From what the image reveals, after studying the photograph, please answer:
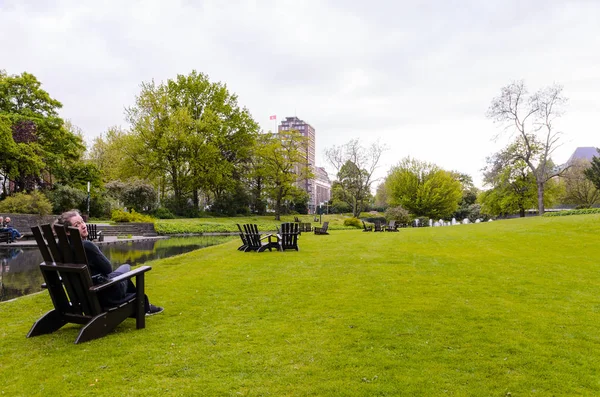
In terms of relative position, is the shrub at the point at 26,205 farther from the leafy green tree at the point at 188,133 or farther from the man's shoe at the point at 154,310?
the man's shoe at the point at 154,310

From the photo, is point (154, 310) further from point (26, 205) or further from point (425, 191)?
point (425, 191)

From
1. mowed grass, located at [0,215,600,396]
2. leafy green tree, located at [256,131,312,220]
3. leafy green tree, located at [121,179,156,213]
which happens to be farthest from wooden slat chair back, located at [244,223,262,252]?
leafy green tree, located at [256,131,312,220]

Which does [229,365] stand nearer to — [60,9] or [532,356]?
[532,356]

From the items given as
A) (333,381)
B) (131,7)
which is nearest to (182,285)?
(333,381)

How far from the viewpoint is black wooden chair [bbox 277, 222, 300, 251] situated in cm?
1191

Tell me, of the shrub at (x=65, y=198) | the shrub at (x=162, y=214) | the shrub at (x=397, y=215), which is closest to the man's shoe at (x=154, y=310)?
the shrub at (x=65, y=198)

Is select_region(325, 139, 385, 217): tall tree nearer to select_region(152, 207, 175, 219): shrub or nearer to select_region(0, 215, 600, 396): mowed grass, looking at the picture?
select_region(152, 207, 175, 219): shrub

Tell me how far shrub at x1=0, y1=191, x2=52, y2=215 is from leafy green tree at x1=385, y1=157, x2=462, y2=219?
35.3 m

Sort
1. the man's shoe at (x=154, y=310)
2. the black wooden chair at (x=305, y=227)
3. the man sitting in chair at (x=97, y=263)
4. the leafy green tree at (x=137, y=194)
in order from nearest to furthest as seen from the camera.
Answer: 1. the man sitting in chair at (x=97, y=263)
2. the man's shoe at (x=154, y=310)
3. the black wooden chair at (x=305, y=227)
4. the leafy green tree at (x=137, y=194)

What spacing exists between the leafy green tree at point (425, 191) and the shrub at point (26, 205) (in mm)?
35289

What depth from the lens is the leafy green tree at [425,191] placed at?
43031 millimetres

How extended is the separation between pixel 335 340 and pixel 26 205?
79.0 ft

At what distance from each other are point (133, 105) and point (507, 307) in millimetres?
42766

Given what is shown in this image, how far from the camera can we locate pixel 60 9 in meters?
12.3
